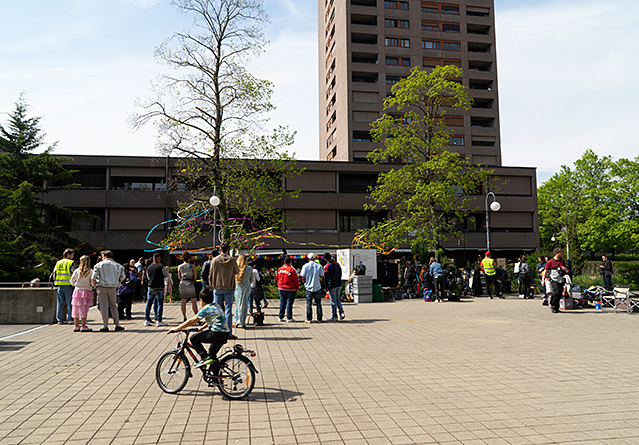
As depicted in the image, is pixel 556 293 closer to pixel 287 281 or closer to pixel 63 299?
pixel 287 281

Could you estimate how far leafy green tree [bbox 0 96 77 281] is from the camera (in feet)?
71.3

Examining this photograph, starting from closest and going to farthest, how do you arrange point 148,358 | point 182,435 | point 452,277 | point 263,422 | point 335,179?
point 182,435 → point 263,422 → point 148,358 → point 452,277 → point 335,179

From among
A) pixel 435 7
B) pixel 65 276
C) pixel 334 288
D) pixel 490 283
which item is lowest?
pixel 490 283

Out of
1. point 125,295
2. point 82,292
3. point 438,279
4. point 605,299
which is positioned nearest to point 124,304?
point 125,295

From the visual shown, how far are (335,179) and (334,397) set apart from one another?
40.0 meters

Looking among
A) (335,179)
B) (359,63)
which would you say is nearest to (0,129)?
(335,179)

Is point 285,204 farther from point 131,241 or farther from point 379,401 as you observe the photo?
point 379,401

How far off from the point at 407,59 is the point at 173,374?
55983 mm

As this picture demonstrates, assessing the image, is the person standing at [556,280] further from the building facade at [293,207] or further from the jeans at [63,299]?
the building facade at [293,207]

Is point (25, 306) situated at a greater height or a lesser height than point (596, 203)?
lesser

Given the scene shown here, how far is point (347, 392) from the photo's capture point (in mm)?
5852

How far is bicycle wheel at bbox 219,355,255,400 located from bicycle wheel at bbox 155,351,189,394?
1.83ft

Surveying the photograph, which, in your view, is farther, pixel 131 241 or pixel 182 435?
pixel 131 241

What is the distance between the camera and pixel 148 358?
8.02m
